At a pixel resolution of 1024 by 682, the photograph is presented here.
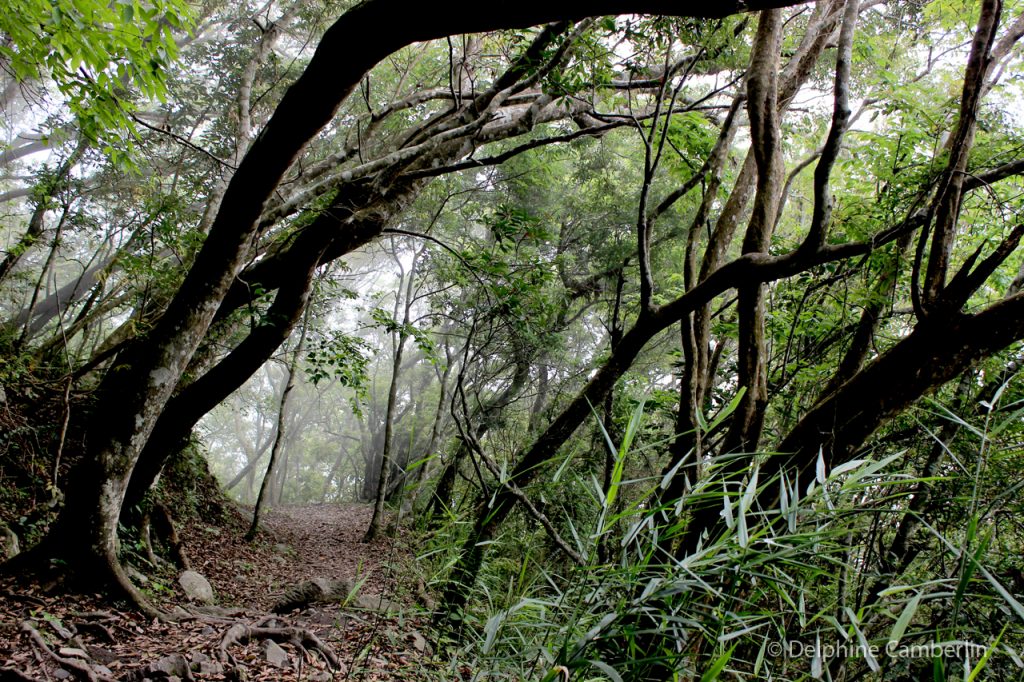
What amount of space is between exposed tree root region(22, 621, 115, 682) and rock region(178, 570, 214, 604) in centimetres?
243

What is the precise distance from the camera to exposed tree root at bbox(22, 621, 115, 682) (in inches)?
119

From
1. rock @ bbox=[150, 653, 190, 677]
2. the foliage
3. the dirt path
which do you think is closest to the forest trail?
rock @ bbox=[150, 653, 190, 677]

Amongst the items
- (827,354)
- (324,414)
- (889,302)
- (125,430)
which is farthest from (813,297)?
(324,414)

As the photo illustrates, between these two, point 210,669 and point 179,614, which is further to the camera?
point 179,614

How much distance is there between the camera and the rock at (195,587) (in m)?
5.67

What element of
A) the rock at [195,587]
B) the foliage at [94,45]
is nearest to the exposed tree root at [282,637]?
the rock at [195,587]

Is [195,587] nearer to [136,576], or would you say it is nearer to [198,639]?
[136,576]

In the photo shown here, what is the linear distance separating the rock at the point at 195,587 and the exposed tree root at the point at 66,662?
7.97 feet

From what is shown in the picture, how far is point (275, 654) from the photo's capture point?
12.2 feet

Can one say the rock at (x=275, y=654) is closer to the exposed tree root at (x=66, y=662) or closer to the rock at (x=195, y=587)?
the exposed tree root at (x=66, y=662)

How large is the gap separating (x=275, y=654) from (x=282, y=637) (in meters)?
0.34

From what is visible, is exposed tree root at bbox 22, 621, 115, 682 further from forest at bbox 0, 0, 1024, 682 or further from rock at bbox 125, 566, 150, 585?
rock at bbox 125, 566, 150, 585

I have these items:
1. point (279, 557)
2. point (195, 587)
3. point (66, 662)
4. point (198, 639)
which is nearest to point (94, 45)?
point (66, 662)

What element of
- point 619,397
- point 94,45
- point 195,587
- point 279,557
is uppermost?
point 619,397
